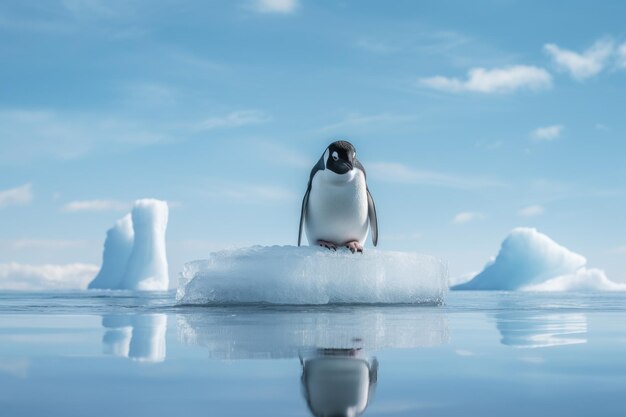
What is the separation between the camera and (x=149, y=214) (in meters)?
31.2

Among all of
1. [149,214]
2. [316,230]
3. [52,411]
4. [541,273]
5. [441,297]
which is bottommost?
[52,411]

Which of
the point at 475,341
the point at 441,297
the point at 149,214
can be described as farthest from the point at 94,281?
the point at 475,341

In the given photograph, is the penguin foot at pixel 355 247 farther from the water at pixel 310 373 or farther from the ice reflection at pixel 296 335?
the water at pixel 310 373

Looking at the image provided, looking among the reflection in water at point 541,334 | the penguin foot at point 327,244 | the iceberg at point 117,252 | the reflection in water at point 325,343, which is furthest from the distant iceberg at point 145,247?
the reflection in water at point 541,334

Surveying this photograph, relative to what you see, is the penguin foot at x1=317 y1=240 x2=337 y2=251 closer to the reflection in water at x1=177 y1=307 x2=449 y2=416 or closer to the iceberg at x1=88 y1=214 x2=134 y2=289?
the reflection in water at x1=177 y1=307 x2=449 y2=416

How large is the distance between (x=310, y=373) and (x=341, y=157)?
3.61 m

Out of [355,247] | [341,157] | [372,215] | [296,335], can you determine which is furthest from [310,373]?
[372,215]

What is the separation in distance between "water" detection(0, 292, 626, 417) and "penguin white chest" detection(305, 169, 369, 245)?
2502 millimetres

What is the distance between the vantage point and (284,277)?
16.4 ft

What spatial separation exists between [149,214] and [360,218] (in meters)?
27.1

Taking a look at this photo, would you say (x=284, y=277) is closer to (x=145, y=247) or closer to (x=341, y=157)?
(x=341, y=157)

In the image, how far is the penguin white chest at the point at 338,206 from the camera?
5117mm

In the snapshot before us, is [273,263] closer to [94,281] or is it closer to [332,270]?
[332,270]

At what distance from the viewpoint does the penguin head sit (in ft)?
16.4
